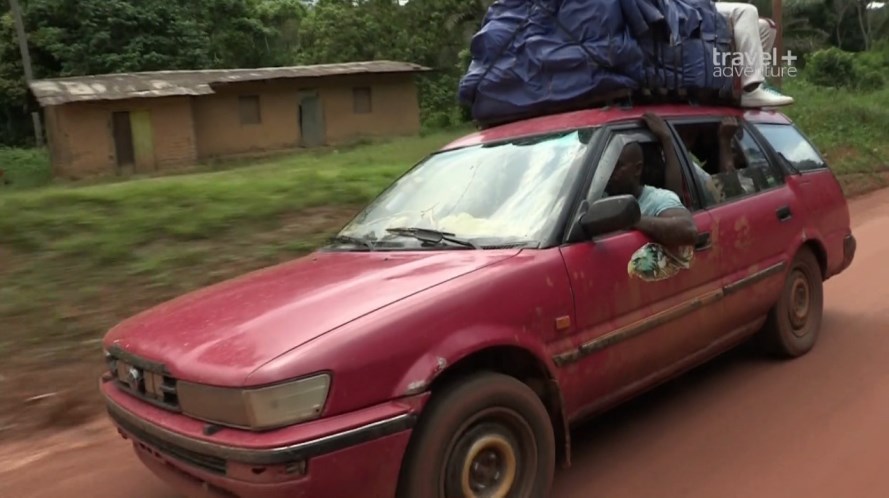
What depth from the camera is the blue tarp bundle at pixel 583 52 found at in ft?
14.5

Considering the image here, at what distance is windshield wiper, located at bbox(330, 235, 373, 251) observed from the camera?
12.8ft

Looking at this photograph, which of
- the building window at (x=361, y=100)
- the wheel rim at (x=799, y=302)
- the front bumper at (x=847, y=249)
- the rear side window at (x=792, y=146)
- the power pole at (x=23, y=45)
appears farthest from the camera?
the building window at (x=361, y=100)

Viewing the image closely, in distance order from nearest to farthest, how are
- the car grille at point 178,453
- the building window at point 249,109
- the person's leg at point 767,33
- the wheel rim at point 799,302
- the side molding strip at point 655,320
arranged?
1. the car grille at point 178,453
2. the side molding strip at point 655,320
3. the wheel rim at point 799,302
4. the person's leg at point 767,33
5. the building window at point 249,109

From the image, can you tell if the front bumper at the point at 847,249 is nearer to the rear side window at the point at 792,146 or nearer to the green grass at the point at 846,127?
the rear side window at the point at 792,146

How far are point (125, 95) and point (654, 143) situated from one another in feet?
65.8

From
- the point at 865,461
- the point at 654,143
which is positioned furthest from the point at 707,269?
the point at 865,461

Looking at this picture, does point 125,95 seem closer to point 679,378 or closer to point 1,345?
point 1,345

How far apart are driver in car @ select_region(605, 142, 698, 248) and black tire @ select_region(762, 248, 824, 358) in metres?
1.33

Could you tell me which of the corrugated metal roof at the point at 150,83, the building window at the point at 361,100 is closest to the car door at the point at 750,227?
the corrugated metal roof at the point at 150,83

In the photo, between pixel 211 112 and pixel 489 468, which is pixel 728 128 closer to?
pixel 489 468

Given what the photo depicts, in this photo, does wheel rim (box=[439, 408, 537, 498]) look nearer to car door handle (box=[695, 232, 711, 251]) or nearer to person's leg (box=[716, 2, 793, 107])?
car door handle (box=[695, 232, 711, 251])

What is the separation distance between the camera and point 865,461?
3.57 metres

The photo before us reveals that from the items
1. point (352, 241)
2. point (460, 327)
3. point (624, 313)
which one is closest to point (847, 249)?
point (624, 313)

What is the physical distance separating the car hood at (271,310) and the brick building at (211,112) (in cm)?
1946
